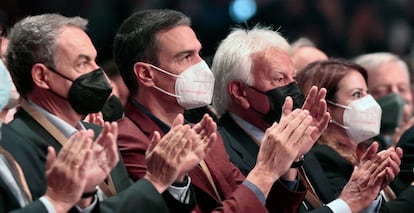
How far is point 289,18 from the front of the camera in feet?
34.1

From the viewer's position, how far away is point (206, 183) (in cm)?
489

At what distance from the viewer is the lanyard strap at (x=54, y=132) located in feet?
14.6

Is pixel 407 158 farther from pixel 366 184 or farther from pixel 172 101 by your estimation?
pixel 172 101

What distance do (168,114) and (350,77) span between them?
1232 mm

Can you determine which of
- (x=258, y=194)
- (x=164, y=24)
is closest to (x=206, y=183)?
(x=258, y=194)

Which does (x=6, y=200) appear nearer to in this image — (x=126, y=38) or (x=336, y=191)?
(x=126, y=38)

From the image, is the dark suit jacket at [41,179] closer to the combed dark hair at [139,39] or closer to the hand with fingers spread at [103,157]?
the hand with fingers spread at [103,157]

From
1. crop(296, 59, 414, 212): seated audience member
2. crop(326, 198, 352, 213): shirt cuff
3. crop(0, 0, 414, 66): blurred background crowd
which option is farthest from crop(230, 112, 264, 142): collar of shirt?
crop(0, 0, 414, 66): blurred background crowd

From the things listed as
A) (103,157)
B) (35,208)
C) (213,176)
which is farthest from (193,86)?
(35,208)

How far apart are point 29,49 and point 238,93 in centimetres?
122

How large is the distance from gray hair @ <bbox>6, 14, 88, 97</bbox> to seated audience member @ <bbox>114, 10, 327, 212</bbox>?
17.4 inches

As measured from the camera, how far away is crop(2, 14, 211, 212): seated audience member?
4.31m

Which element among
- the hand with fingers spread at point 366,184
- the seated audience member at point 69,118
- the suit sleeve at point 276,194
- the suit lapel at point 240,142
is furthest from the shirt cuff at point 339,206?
the seated audience member at point 69,118

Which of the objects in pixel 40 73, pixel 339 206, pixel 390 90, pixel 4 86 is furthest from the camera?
pixel 390 90
